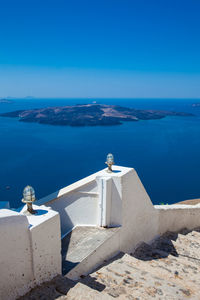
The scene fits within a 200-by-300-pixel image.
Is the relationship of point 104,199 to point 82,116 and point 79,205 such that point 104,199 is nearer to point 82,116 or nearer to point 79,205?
point 79,205

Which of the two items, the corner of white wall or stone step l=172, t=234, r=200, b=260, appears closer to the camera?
the corner of white wall

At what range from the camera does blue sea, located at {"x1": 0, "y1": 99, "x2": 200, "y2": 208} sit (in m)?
40.0

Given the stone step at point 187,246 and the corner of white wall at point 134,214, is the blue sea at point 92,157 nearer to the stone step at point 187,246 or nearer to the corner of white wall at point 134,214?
the stone step at point 187,246

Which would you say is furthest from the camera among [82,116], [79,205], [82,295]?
[82,116]

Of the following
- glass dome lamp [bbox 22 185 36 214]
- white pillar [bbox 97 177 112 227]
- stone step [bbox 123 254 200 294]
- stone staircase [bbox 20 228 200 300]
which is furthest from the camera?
white pillar [bbox 97 177 112 227]

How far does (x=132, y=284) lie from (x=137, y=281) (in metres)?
0.14

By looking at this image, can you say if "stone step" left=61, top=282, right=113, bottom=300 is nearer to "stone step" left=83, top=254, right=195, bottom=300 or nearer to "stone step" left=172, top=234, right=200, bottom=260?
"stone step" left=83, top=254, right=195, bottom=300

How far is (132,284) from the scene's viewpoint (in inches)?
156

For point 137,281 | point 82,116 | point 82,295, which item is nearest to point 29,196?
point 82,295

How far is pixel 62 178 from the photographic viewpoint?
140ft

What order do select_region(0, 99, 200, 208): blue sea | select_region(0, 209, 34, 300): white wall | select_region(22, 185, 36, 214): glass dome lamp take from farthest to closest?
select_region(0, 99, 200, 208): blue sea < select_region(22, 185, 36, 214): glass dome lamp < select_region(0, 209, 34, 300): white wall

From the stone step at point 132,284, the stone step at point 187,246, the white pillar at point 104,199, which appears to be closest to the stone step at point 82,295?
the stone step at point 132,284

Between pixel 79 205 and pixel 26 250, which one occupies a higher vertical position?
pixel 26 250

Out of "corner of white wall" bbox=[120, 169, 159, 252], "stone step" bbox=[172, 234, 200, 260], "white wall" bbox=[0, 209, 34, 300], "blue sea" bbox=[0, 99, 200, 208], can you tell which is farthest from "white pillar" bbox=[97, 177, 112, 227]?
"blue sea" bbox=[0, 99, 200, 208]
